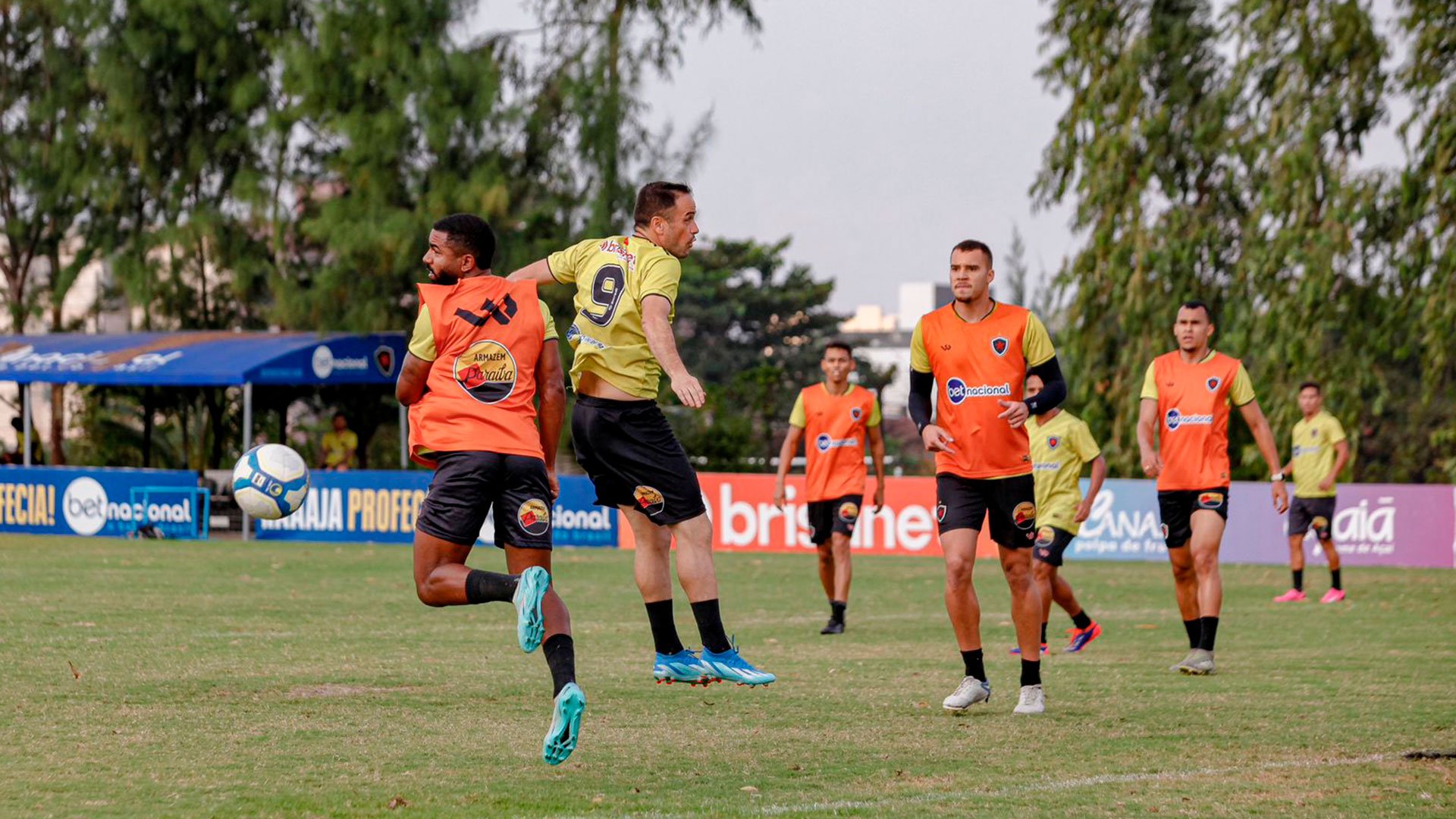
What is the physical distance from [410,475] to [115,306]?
1667cm

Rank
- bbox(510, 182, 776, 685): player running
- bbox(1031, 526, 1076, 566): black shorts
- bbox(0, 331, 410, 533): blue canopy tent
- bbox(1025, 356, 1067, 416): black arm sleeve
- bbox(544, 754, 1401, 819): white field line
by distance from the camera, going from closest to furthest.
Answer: bbox(544, 754, 1401, 819): white field line → bbox(510, 182, 776, 685): player running → bbox(1025, 356, 1067, 416): black arm sleeve → bbox(1031, 526, 1076, 566): black shorts → bbox(0, 331, 410, 533): blue canopy tent

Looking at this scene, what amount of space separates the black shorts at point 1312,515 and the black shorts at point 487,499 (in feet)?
44.7

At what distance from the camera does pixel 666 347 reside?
7520mm

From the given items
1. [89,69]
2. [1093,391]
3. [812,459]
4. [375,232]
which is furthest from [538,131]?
[812,459]

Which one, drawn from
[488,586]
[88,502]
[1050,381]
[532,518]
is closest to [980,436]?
[1050,381]

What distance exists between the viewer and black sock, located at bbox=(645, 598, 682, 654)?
27.4 ft

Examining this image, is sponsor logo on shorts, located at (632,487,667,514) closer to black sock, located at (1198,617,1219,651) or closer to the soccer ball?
the soccer ball

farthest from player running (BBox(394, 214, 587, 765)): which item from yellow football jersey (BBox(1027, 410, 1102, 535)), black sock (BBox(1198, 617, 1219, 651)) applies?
yellow football jersey (BBox(1027, 410, 1102, 535))

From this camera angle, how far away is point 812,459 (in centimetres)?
1488

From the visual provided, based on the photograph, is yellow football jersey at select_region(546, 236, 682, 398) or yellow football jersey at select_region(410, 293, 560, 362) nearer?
yellow football jersey at select_region(410, 293, 560, 362)

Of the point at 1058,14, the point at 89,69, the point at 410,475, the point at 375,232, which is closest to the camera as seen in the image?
the point at 410,475

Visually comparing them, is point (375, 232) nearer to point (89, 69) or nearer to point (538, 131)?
point (538, 131)

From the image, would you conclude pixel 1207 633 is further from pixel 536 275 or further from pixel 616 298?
pixel 536 275

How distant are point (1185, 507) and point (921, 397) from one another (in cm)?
311
